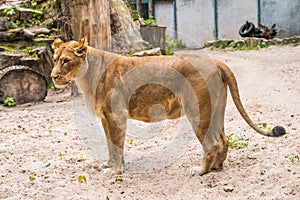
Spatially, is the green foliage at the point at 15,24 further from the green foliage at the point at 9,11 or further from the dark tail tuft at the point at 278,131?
the dark tail tuft at the point at 278,131

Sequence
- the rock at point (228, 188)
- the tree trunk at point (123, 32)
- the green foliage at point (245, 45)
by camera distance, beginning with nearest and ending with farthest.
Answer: the rock at point (228, 188), the tree trunk at point (123, 32), the green foliage at point (245, 45)

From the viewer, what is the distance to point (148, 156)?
5.61 meters

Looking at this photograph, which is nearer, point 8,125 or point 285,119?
point 285,119

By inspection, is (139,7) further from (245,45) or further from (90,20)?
(90,20)

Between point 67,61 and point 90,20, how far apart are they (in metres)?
4.12

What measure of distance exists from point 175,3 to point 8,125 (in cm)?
1493

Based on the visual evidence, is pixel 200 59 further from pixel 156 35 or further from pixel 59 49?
pixel 156 35

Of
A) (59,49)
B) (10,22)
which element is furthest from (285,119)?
(10,22)

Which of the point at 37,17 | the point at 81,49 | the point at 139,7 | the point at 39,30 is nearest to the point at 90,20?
the point at 39,30

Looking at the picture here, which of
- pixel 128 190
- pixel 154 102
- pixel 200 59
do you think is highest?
pixel 200 59

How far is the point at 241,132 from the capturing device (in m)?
6.16

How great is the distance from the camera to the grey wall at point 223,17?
1939 cm

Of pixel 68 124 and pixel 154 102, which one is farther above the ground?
pixel 154 102

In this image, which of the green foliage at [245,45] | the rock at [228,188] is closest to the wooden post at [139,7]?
the green foliage at [245,45]
